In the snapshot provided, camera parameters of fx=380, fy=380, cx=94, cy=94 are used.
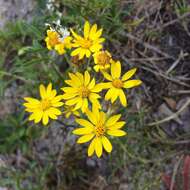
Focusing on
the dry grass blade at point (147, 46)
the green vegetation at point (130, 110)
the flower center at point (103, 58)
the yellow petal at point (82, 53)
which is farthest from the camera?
the dry grass blade at point (147, 46)

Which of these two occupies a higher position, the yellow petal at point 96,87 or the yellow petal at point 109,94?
the yellow petal at point 96,87

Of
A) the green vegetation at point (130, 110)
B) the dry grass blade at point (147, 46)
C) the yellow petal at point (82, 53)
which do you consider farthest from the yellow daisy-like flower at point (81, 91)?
the dry grass blade at point (147, 46)

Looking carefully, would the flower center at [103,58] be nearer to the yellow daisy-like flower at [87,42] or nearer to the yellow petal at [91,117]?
the yellow daisy-like flower at [87,42]

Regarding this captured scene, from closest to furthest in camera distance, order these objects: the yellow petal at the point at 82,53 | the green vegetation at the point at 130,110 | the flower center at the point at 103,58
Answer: the flower center at the point at 103,58 → the yellow petal at the point at 82,53 → the green vegetation at the point at 130,110

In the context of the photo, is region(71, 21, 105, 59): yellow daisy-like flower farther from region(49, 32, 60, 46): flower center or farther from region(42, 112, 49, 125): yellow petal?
region(42, 112, 49, 125): yellow petal

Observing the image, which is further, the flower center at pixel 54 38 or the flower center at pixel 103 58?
the flower center at pixel 54 38

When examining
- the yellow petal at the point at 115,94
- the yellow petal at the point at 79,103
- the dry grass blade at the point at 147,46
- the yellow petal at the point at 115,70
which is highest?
the dry grass blade at the point at 147,46

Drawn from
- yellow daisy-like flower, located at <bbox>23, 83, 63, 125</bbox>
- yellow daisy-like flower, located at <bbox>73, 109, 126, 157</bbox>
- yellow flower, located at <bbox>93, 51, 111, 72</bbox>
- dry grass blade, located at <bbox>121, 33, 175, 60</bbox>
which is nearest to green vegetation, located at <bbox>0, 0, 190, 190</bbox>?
dry grass blade, located at <bbox>121, 33, 175, 60</bbox>

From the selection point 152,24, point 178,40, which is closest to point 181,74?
point 178,40
